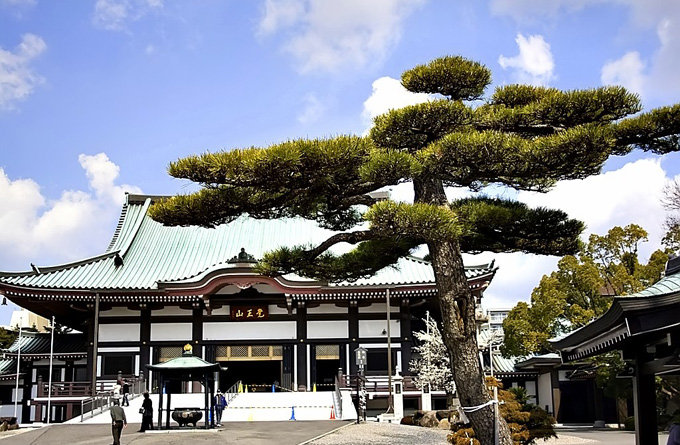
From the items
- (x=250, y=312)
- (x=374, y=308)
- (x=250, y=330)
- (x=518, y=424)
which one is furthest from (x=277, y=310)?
(x=518, y=424)

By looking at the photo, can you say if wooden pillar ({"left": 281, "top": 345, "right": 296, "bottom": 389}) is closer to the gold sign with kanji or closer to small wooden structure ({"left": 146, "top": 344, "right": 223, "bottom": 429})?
the gold sign with kanji

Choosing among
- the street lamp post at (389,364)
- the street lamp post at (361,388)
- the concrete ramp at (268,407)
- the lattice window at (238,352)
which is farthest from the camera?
the lattice window at (238,352)

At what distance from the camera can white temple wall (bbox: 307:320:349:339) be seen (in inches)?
1209

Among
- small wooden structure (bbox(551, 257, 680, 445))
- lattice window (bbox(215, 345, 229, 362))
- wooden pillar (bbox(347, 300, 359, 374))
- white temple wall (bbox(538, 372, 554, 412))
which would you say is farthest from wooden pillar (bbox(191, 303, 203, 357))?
small wooden structure (bbox(551, 257, 680, 445))

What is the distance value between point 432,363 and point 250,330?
7.39m

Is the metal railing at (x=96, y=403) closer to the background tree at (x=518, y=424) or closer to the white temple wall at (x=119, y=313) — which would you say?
the white temple wall at (x=119, y=313)

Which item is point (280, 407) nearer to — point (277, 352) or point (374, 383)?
point (374, 383)

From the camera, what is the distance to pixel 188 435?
18.6 m

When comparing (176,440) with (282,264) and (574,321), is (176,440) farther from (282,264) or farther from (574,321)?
(574,321)

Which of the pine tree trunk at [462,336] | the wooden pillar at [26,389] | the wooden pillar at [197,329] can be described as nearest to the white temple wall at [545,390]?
the wooden pillar at [197,329]

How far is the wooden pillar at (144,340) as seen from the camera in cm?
3030

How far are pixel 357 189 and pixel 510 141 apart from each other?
8.45 ft

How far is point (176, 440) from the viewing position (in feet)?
57.8

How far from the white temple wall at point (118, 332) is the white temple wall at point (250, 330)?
279cm
